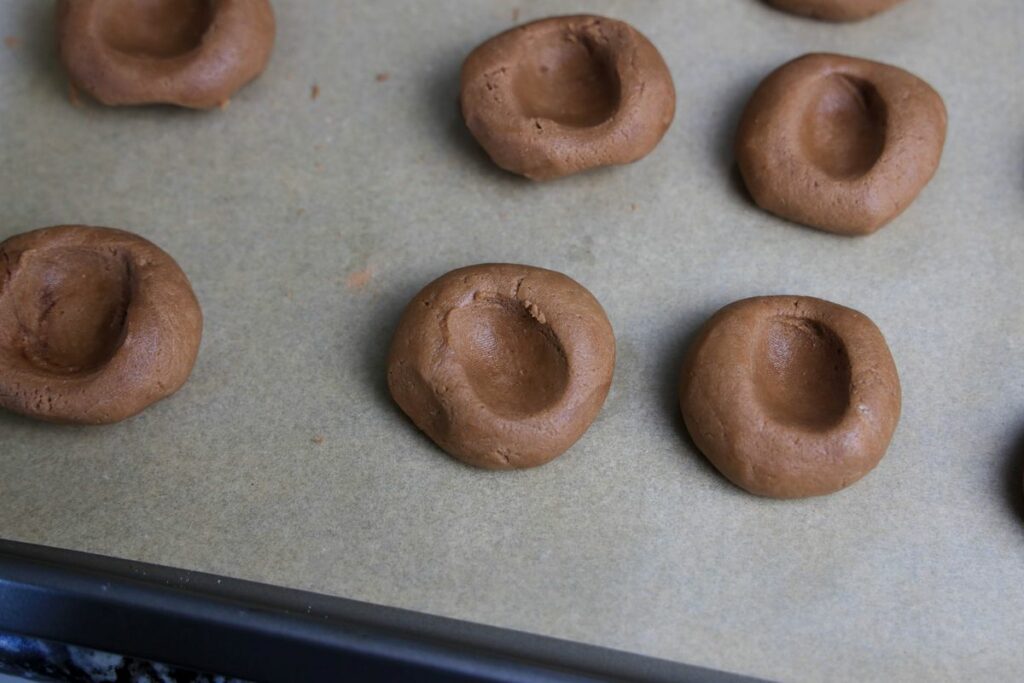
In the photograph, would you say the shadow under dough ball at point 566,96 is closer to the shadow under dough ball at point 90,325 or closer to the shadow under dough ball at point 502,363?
the shadow under dough ball at point 502,363

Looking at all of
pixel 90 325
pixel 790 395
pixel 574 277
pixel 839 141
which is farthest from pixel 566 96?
pixel 90 325

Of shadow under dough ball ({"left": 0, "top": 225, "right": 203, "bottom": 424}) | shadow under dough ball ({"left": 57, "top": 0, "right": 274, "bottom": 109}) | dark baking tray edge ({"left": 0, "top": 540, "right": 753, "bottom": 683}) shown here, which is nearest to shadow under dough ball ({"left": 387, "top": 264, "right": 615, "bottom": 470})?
dark baking tray edge ({"left": 0, "top": 540, "right": 753, "bottom": 683})

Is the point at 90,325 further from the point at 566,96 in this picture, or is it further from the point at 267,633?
the point at 566,96

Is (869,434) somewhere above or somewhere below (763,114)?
below

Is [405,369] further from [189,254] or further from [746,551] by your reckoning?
[746,551]

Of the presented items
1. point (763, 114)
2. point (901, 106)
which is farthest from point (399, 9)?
point (901, 106)

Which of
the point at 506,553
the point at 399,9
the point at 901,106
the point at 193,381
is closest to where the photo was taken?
the point at 506,553
